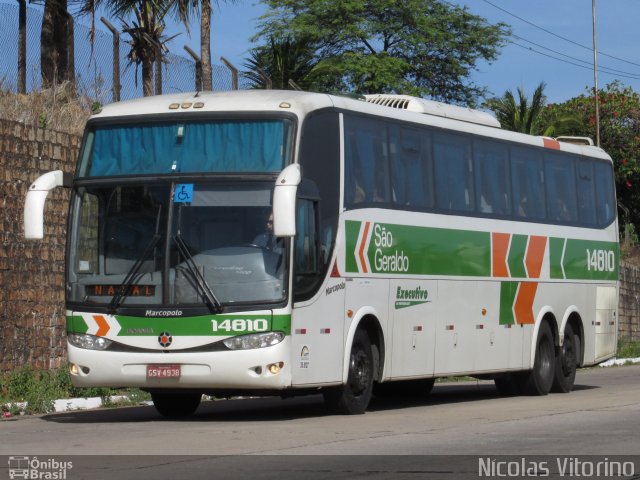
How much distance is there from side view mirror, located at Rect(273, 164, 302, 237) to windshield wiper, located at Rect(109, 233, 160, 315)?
1.52 metres

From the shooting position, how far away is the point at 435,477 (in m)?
10.3

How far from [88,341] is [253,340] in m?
1.83

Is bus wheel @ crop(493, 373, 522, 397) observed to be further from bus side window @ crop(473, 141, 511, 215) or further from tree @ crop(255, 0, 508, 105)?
tree @ crop(255, 0, 508, 105)

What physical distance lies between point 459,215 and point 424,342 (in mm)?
1886

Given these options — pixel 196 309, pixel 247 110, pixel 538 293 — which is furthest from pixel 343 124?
pixel 538 293

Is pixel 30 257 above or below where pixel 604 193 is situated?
below

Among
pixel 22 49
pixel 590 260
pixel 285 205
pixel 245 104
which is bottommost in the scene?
pixel 590 260

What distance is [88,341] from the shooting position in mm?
15336

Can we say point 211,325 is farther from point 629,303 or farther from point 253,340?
point 629,303

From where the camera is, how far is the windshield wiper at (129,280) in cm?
1513

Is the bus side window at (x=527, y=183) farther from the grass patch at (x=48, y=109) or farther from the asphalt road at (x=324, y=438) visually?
the grass patch at (x=48, y=109)

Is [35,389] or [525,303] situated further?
[525,303]

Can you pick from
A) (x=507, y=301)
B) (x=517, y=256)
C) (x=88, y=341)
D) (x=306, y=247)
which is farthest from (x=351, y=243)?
(x=517, y=256)

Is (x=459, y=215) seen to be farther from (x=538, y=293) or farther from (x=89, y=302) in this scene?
(x=89, y=302)
